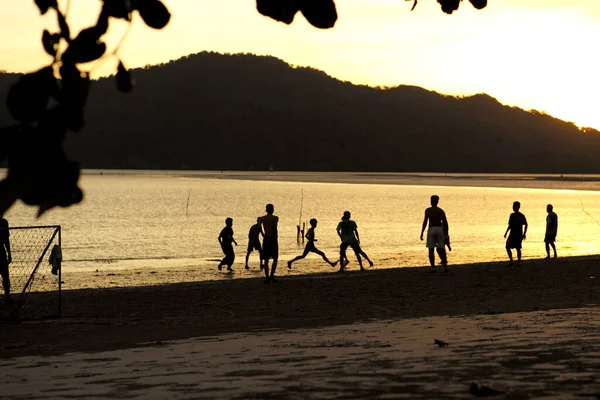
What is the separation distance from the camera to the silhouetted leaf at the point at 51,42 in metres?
3.07

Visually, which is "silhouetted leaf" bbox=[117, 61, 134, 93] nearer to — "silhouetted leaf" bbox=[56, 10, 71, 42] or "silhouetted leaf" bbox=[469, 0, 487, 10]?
"silhouetted leaf" bbox=[56, 10, 71, 42]

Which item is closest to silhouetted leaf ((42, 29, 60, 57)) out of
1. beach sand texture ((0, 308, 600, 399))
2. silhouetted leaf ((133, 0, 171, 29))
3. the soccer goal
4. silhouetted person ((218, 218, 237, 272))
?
silhouetted leaf ((133, 0, 171, 29))

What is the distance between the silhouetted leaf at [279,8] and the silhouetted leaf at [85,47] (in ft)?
1.99

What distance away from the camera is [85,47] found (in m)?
3.06

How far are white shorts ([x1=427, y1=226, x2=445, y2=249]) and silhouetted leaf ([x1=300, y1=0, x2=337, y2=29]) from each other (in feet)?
59.8

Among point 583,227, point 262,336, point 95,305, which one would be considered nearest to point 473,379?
point 262,336

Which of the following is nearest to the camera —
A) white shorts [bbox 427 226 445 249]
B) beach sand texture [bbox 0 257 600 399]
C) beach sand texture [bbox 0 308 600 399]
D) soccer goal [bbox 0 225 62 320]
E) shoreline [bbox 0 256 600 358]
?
beach sand texture [bbox 0 308 600 399]

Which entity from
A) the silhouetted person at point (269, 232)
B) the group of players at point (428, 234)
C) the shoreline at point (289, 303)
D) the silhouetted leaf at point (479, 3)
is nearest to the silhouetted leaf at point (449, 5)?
the silhouetted leaf at point (479, 3)

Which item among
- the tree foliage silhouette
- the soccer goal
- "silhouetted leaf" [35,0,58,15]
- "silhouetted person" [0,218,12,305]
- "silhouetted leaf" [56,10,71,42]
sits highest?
"silhouetted leaf" [35,0,58,15]

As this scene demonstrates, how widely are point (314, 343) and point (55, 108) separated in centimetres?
792

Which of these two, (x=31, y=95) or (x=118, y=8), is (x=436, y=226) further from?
(x=31, y=95)

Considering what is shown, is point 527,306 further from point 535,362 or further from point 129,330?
point 535,362

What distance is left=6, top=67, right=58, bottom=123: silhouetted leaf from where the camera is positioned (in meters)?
2.89

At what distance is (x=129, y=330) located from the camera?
1370 centimetres
